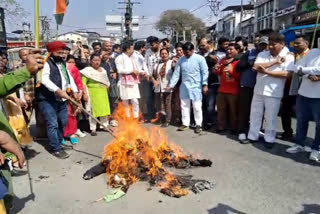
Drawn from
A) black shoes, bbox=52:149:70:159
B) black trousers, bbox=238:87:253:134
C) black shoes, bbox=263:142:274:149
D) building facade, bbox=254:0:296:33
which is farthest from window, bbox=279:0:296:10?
black shoes, bbox=52:149:70:159

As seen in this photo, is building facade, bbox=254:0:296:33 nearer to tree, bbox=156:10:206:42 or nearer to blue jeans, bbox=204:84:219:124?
tree, bbox=156:10:206:42

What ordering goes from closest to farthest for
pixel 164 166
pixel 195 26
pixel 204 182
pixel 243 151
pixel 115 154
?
pixel 204 182 → pixel 115 154 → pixel 164 166 → pixel 243 151 → pixel 195 26

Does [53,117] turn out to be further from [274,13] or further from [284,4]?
[284,4]

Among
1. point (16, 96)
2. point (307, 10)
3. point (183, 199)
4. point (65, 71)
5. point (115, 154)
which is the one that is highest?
point (307, 10)

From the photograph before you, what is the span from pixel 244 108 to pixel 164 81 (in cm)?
205

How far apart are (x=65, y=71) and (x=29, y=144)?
4.76ft

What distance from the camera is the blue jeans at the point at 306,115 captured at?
4.58 m

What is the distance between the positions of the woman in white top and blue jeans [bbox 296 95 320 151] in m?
2.98

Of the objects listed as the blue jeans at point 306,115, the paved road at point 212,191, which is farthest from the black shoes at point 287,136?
the blue jeans at point 306,115

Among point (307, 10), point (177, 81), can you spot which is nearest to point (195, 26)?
point (307, 10)

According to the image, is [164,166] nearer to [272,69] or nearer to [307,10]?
[272,69]

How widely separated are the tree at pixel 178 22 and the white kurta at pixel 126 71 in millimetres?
52338

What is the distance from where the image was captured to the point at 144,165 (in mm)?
4262

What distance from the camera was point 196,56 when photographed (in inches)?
250
